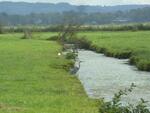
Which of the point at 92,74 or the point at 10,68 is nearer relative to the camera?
the point at 10,68

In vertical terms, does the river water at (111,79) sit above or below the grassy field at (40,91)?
below

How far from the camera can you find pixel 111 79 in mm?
34094

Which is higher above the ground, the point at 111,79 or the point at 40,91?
the point at 40,91

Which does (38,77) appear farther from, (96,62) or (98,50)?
(98,50)

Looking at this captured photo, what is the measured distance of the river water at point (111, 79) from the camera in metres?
26.6

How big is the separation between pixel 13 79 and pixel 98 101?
26.0 feet

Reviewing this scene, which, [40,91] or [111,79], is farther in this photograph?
[111,79]

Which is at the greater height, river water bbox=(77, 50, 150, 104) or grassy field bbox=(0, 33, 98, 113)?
grassy field bbox=(0, 33, 98, 113)

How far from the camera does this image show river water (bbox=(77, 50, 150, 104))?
26650mm

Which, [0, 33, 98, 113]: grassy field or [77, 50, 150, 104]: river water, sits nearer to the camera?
[0, 33, 98, 113]: grassy field

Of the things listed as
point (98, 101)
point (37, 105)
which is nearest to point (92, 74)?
point (98, 101)

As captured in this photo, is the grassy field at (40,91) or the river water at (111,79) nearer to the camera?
the grassy field at (40,91)

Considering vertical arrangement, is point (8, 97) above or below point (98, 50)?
above

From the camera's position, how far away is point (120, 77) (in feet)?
116
